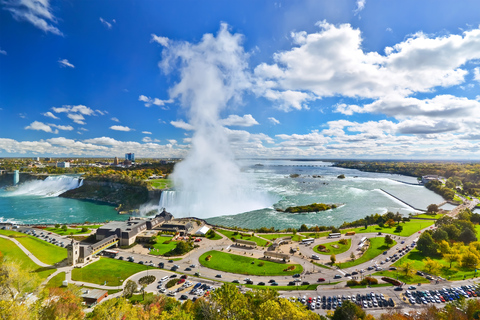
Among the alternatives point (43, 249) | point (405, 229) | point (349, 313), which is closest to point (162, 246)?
point (43, 249)

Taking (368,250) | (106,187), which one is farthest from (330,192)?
(106,187)

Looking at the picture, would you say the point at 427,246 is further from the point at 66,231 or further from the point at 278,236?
the point at 66,231

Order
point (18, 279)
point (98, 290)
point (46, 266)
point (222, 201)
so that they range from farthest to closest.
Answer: point (222, 201) < point (46, 266) < point (98, 290) < point (18, 279)

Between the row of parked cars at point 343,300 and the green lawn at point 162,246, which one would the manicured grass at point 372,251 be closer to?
the row of parked cars at point 343,300

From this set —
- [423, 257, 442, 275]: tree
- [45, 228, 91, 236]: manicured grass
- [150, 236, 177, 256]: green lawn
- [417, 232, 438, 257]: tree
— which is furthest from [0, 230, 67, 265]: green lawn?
[417, 232, 438, 257]: tree

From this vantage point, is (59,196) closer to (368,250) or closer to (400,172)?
(368,250)

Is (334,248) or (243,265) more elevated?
(334,248)

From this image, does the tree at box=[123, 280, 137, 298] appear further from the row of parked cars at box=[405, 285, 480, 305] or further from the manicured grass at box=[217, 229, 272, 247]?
the row of parked cars at box=[405, 285, 480, 305]
